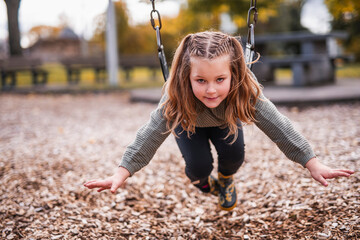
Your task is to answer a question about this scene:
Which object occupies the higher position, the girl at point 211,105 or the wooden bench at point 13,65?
the wooden bench at point 13,65

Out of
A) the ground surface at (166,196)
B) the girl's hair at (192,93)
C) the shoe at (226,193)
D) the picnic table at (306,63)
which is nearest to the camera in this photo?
the girl's hair at (192,93)

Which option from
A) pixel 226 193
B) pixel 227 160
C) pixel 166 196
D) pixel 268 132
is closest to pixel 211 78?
pixel 268 132

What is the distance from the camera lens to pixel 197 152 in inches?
82.0

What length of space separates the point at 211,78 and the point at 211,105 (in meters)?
0.14

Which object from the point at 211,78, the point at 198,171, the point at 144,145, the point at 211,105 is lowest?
the point at 198,171

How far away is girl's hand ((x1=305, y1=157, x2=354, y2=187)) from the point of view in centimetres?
158

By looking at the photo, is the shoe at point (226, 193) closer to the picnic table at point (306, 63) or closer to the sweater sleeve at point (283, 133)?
the sweater sleeve at point (283, 133)

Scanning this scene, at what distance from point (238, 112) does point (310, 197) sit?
0.99m

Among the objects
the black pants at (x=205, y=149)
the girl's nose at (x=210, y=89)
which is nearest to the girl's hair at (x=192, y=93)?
the girl's nose at (x=210, y=89)

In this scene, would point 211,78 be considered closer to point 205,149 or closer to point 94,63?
point 205,149

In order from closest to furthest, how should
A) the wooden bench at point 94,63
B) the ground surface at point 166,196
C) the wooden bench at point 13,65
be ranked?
the ground surface at point 166,196 < the wooden bench at point 13,65 < the wooden bench at point 94,63

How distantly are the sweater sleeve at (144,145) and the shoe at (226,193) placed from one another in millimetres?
731

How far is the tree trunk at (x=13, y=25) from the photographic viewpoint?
1070 cm

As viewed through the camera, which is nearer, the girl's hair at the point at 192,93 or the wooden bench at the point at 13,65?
the girl's hair at the point at 192,93
